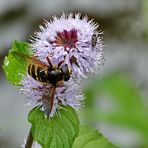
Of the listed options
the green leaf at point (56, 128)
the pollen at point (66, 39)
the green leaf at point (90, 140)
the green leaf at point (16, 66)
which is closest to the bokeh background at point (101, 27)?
the green leaf at point (90, 140)

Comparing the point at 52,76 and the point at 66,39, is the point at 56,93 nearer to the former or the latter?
the point at 52,76

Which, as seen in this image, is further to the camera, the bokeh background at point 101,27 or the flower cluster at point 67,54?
the bokeh background at point 101,27

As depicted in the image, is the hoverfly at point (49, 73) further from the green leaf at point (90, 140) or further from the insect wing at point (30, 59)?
the green leaf at point (90, 140)

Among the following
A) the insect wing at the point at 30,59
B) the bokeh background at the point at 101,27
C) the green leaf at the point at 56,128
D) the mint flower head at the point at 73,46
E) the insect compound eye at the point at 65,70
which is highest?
the bokeh background at the point at 101,27

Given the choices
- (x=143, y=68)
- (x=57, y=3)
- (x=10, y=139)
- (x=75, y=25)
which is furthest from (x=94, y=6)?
(x=75, y=25)

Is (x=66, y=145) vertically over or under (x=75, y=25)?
under

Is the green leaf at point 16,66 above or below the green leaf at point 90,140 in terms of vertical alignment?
above

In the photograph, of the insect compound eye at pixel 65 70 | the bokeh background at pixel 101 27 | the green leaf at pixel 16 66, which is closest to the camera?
the insect compound eye at pixel 65 70

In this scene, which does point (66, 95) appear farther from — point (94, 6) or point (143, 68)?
point (94, 6)

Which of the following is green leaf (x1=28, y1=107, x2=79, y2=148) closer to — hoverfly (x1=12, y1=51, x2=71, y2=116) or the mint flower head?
hoverfly (x1=12, y1=51, x2=71, y2=116)
